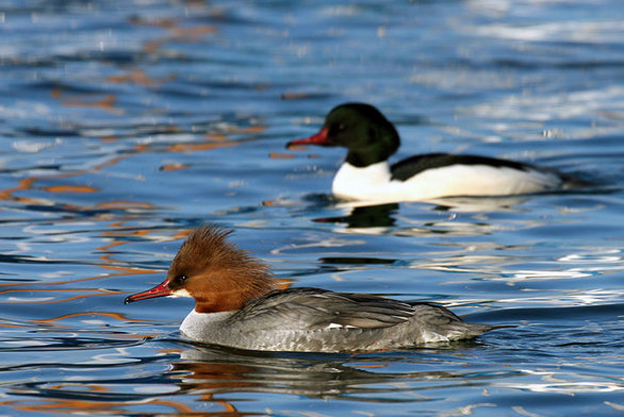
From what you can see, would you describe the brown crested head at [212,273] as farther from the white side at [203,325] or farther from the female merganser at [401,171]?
the female merganser at [401,171]

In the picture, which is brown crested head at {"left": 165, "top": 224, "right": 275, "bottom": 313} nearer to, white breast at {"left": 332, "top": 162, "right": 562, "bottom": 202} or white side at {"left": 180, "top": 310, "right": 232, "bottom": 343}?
white side at {"left": 180, "top": 310, "right": 232, "bottom": 343}

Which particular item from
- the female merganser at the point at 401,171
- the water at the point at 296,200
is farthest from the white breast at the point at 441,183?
the water at the point at 296,200

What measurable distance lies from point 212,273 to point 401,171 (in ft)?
18.7

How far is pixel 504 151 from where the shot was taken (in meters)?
16.0

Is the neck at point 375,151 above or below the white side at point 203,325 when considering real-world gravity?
above

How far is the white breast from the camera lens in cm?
1298

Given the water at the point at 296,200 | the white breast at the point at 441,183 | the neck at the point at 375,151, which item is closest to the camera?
the water at the point at 296,200

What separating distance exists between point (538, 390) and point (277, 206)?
6.50 meters

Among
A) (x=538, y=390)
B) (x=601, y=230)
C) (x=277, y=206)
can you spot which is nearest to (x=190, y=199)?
(x=277, y=206)

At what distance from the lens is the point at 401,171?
13125mm

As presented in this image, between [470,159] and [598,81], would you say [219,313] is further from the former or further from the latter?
[598,81]

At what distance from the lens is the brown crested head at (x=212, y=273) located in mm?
7699

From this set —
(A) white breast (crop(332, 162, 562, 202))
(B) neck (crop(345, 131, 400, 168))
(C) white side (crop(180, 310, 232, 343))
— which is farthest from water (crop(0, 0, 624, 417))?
(B) neck (crop(345, 131, 400, 168))

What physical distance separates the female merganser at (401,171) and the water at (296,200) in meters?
0.26
